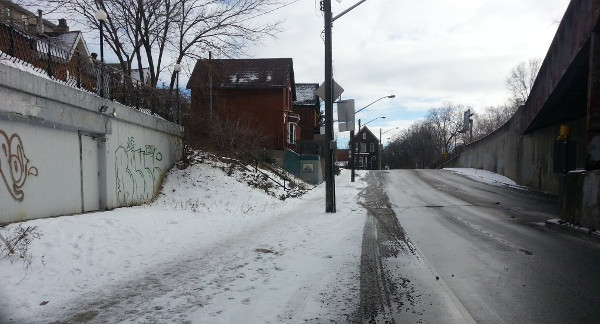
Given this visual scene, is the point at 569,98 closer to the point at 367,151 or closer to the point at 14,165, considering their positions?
the point at 14,165

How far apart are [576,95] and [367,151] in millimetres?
92717

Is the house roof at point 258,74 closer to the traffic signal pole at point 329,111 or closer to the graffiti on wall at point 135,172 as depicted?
the graffiti on wall at point 135,172

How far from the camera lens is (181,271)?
6160mm

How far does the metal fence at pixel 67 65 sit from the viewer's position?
802 cm

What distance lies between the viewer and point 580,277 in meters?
5.88

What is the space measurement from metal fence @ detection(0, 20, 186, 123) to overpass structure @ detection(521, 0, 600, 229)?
1168 cm

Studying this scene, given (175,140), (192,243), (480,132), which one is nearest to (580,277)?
(192,243)

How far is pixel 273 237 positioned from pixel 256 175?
1049cm

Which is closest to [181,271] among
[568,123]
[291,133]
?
[568,123]

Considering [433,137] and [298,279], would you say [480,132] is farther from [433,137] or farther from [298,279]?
[298,279]

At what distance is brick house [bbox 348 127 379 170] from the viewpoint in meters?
107

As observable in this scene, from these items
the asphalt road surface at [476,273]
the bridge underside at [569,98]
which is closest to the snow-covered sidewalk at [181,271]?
the asphalt road surface at [476,273]

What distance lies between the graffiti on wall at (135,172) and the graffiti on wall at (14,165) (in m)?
3.42

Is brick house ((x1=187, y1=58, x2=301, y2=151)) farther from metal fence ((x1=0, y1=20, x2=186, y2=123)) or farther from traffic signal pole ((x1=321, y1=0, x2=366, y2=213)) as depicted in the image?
metal fence ((x1=0, y1=20, x2=186, y2=123))
